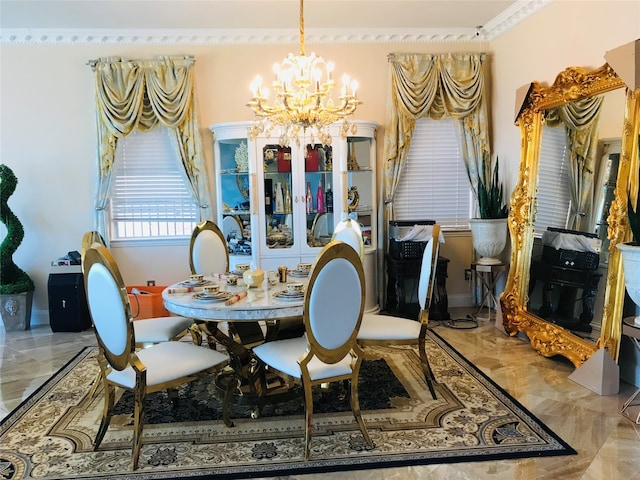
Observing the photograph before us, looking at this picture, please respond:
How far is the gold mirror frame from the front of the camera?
2930 mm

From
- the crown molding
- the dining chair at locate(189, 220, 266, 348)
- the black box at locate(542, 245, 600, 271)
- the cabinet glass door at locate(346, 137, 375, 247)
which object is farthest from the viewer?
the cabinet glass door at locate(346, 137, 375, 247)

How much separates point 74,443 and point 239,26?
375 centimetres

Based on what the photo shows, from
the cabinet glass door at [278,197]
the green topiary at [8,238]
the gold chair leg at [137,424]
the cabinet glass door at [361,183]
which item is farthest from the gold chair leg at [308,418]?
the green topiary at [8,238]

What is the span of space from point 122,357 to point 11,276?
2.98 m

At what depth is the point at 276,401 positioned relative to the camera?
283 centimetres

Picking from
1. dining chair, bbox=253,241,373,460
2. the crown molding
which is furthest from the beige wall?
dining chair, bbox=253,241,373,460

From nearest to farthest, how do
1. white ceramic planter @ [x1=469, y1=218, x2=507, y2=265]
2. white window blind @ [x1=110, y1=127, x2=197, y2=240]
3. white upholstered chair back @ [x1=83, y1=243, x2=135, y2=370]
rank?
white upholstered chair back @ [x1=83, y1=243, x2=135, y2=370] → white ceramic planter @ [x1=469, y1=218, x2=507, y2=265] → white window blind @ [x1=110, y1=127, x2=197, y2=240]

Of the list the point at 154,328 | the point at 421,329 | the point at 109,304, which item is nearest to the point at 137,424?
the point at 109,304

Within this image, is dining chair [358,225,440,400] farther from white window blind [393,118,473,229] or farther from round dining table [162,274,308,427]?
white window blind [393,118,473,229]

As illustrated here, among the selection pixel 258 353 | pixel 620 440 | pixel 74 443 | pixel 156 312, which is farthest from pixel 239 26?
pixel 620 440

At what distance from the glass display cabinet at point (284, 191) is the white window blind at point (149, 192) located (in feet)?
1.47

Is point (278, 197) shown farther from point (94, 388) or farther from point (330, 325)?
point (330, 325)

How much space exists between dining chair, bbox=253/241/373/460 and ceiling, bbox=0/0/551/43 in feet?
8.74

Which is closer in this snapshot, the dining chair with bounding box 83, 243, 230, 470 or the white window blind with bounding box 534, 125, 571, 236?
the dining chair with bounding box 83, 243, 230, 470
